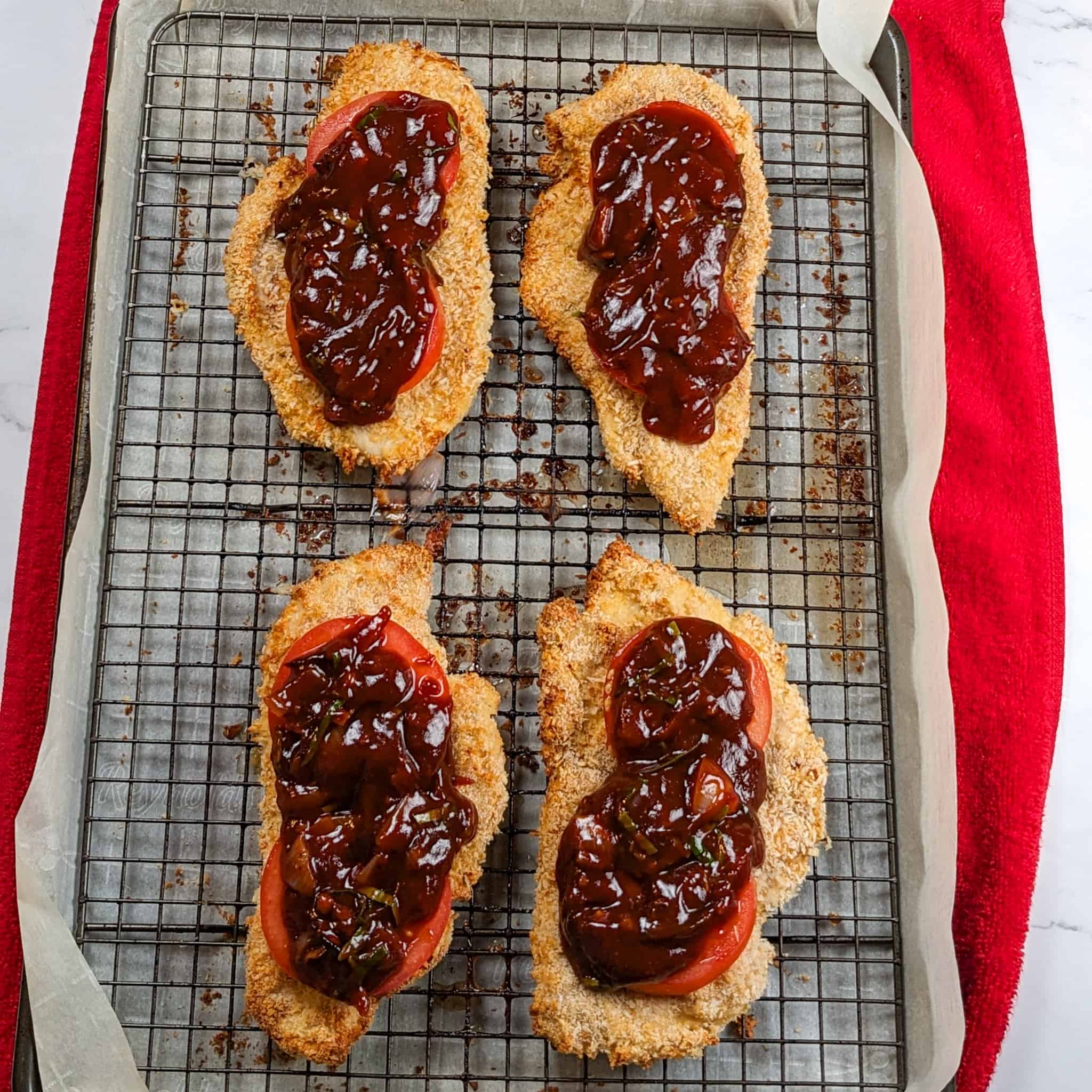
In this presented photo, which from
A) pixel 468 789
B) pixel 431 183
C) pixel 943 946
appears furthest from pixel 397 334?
pixel 943 946

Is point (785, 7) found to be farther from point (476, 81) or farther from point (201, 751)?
point (201, 751)

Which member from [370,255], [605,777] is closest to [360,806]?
[605,777]

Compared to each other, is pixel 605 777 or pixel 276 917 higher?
pixel 605 777

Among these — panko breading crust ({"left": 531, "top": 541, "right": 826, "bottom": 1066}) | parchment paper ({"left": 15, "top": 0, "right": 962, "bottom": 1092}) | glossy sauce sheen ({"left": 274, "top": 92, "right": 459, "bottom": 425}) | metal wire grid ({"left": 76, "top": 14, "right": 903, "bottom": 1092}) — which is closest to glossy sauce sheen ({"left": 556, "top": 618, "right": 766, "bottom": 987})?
panko breading crust ({"left": 531, "top": 541, "right": 826, "bottom": 1066})

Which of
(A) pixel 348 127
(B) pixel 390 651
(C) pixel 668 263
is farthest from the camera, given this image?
(A) pixel 348 127

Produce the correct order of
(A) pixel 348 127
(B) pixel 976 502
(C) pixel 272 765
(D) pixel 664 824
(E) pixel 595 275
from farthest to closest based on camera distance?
1. (B) pixel 976 502
2. (E) pixel 595 275
3. (A) pixel 348 127
4. (C) pixel 272 765
5. (D) pixel 664 824

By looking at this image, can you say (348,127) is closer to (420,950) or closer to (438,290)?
(438,290)
